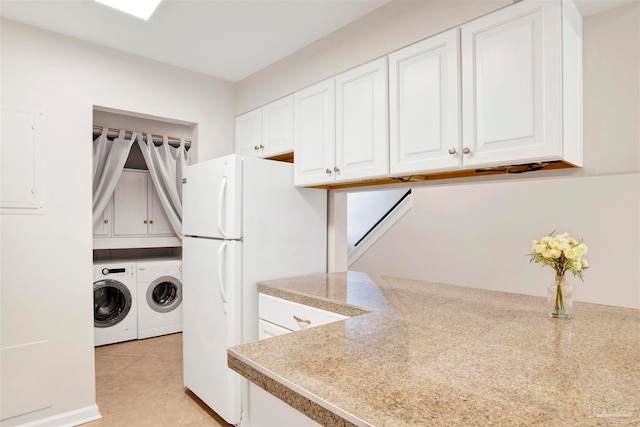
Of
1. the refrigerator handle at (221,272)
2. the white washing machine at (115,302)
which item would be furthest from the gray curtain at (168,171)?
the refrigerator handle at (221,272)

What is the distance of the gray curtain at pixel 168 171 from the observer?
4226mm

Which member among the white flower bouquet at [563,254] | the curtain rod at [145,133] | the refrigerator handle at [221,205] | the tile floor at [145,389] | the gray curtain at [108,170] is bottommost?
the tile floor at [145,389]

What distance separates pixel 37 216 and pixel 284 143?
1.64 m

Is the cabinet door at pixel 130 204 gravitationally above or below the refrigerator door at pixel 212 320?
above

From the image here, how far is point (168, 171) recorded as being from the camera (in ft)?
14.3

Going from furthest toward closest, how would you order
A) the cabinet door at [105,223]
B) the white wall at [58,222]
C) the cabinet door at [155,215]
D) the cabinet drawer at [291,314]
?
the cabinet door at [155,215] → the cabinet door at [105,223] → the white wall at [58,222] → the cabinet drawer at [291,314]

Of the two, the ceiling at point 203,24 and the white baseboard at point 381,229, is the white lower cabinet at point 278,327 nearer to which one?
the white baseboard at point 381,229

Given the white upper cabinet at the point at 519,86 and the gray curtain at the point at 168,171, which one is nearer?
the white upper cabinet at the point at 519,86

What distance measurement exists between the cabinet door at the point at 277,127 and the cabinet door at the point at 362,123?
0.50m

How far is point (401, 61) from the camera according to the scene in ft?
6.70

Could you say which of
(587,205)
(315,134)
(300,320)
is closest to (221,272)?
(300,320)

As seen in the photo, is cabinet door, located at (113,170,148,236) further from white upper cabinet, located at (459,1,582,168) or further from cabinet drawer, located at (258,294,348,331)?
white upper cabinet, located at (459,1,582,168)

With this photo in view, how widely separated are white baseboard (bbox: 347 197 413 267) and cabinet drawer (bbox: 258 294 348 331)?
3.81 ft

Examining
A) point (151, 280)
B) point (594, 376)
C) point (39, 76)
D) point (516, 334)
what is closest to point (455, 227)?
point (516, 334)
